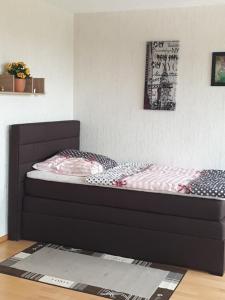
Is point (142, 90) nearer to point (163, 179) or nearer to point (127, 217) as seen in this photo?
point (163, 179)

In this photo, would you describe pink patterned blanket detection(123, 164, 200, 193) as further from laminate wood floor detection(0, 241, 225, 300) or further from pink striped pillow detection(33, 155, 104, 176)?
laminate wood floor detection(0, 241, 225, 300)

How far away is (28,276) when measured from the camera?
3293 mm

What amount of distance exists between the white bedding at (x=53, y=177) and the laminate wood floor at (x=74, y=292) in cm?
102

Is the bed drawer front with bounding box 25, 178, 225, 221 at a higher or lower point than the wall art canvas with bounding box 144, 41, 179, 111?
lower

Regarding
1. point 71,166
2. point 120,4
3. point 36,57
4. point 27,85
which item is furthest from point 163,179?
point 120,4

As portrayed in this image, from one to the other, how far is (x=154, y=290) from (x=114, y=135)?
223 cm

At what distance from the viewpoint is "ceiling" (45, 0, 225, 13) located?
4.35 meters

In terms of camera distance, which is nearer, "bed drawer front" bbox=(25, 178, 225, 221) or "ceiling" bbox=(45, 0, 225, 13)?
"bed drawer front" bbox=(25, 178, 225, 221)

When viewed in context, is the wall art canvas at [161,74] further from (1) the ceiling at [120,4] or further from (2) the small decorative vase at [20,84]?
(2) the small decorative vase at [20,84]

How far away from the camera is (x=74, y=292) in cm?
307

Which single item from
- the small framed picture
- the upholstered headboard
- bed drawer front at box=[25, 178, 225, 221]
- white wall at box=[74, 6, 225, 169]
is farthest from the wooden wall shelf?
the small framed picture

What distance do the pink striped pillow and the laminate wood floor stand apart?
116 cm

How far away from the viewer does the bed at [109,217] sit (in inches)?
136

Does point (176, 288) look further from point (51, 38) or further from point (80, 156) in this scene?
point (51, 38)
